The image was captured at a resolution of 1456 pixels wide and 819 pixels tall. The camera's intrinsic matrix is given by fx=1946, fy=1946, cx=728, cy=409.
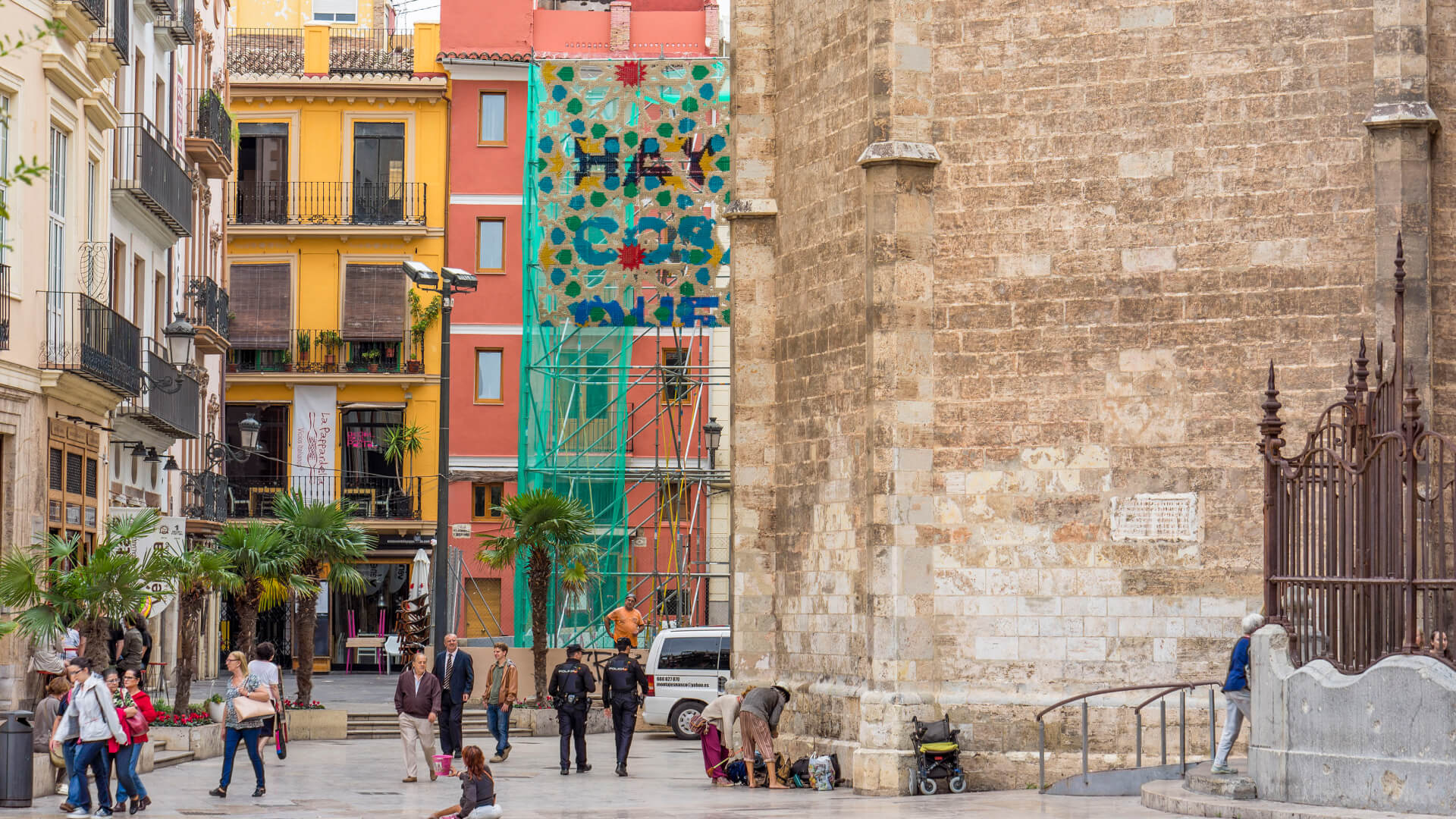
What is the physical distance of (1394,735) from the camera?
525 inches

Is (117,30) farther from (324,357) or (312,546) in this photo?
(324,357)

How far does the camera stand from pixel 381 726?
88.3 ft

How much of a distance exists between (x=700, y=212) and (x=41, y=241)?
10.4 m

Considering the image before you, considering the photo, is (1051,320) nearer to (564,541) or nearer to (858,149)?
(858,149)

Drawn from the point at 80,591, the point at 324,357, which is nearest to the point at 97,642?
the point at 80,591

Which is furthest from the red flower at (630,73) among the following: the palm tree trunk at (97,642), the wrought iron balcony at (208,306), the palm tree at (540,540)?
the palm tree trunk at (97,642)

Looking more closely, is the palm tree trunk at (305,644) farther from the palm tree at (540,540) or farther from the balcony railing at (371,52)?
the balcony railing at (371,52)

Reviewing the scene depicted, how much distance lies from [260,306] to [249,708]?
27686mm

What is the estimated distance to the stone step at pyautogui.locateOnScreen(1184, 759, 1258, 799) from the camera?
14414 mm

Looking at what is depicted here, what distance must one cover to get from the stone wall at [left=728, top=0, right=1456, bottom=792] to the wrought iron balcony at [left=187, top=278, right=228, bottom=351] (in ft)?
60.8

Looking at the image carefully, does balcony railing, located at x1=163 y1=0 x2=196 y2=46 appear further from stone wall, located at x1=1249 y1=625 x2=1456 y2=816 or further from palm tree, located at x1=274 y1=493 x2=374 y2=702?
stone wall, located at x1=1249 y1=625 x2=1456 y2=816

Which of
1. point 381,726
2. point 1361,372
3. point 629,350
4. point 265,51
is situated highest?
point 265,51

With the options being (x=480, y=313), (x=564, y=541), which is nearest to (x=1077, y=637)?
(x=564, y=541)

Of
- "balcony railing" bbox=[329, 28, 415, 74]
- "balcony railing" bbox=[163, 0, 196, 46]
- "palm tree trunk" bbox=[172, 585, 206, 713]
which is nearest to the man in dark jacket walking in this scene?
"palm tree trunk" bbox=[172, 585, 206, 713]
